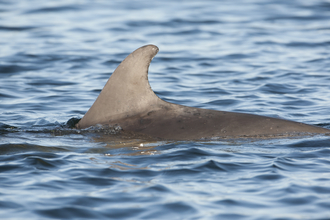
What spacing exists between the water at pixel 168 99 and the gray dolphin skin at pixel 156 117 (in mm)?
175

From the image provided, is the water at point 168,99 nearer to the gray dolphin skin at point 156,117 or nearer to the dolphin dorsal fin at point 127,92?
the gray dolphin skin at point 156,117

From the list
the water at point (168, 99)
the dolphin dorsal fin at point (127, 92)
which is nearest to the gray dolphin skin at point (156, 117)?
the dolphin dorsal fin at point (127, 92)

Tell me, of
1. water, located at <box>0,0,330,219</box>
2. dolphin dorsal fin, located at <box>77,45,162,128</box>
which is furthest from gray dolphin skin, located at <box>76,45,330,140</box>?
water, located at <box>0,0,330,219</box>

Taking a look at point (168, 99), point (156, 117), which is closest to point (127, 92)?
point (156, 117)

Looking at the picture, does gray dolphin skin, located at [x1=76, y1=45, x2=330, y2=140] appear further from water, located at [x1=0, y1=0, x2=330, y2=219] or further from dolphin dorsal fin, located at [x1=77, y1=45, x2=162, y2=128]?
water, located at [x1=0, y1=0, x2=330, y2=219]

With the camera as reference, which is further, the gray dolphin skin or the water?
the gray dolphin skin

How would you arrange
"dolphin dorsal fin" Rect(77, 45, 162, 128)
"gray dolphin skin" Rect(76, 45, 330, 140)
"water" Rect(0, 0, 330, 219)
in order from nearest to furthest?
"water" Rect(0, 0, 330, 219), "gray dolphin skin" Rect(76, 45, 330, 140), "dolphin dorsal fin" Rect(77, 45, 162, 128)

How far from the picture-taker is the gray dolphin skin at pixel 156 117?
271 inches

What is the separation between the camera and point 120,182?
564 centimetres

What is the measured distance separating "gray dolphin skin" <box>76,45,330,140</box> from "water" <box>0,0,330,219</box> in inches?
6.9

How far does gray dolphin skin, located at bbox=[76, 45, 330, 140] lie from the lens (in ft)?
22.6

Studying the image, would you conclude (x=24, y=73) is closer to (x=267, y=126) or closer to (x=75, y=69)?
(x=75, y=69)

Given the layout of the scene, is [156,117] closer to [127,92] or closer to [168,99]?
[127,92]

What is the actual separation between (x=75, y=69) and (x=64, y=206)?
971 centimetres
